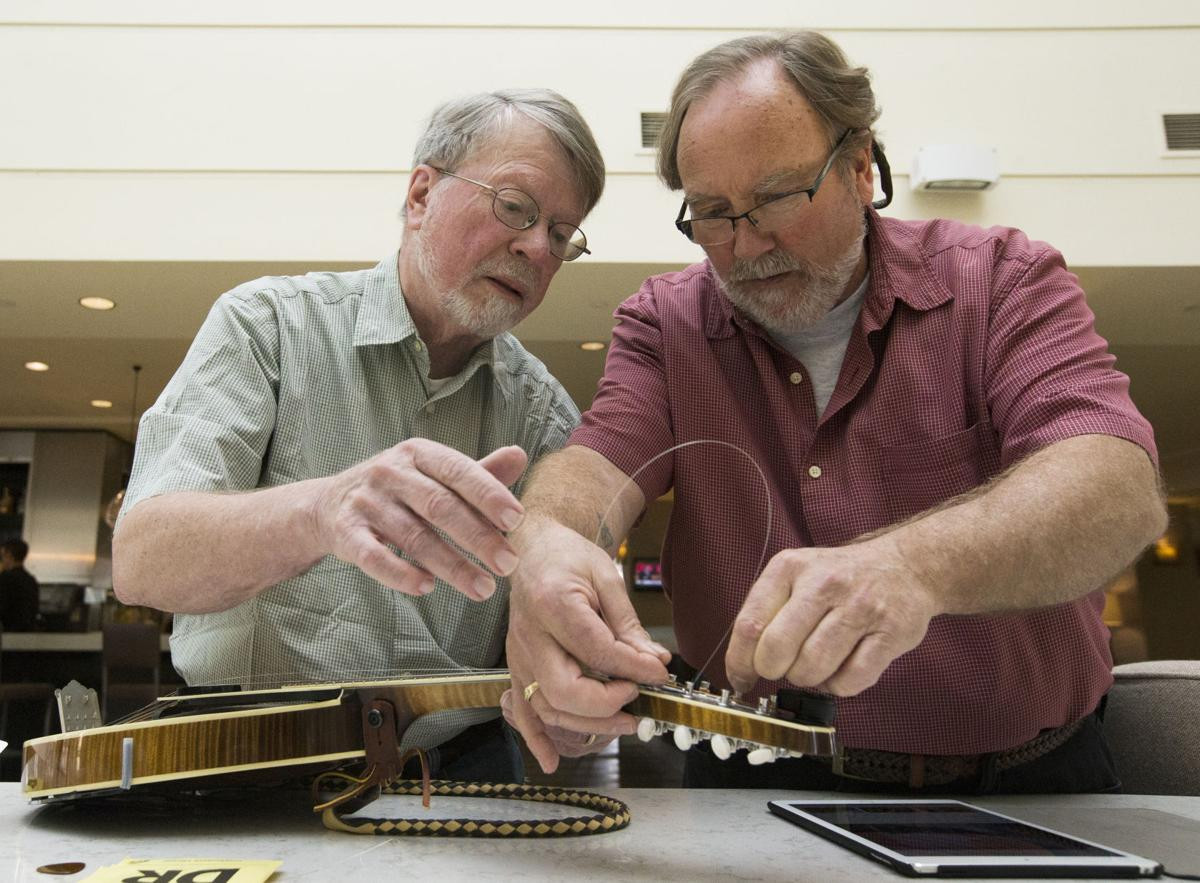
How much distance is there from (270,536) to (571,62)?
16.8ft

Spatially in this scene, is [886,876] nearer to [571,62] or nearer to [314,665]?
[314,665]

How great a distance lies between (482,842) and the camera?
35.6 inches

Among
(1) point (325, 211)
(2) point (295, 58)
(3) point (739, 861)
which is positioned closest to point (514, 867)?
(3) point (739, 861)

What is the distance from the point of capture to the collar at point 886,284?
1.49m

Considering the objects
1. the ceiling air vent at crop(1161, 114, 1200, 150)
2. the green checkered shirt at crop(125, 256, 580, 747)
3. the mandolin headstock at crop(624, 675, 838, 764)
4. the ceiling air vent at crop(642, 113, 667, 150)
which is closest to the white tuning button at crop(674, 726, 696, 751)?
the mandolin headstock at crop(624, 675, 838, 764)

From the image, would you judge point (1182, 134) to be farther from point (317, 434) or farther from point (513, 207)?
point (317, 434)

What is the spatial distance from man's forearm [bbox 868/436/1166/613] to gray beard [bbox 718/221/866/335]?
1.46ft

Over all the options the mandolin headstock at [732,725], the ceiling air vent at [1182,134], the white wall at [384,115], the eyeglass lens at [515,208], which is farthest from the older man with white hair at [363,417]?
the ceiling air vent at [1182,134]

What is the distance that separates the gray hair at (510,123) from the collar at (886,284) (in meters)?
0.26

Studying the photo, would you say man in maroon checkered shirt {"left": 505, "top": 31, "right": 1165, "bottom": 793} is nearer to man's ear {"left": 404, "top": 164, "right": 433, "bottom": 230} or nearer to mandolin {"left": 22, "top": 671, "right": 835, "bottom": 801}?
mandolin {"left": 22, "top": 671, "right": 835, "bottom": 801}

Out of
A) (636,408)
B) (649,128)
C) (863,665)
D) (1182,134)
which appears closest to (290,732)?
(863,665)

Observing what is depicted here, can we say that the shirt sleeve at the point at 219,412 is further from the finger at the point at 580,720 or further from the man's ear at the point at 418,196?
the finger at the point at 580,720

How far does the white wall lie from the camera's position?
17.9 feet

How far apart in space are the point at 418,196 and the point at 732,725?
121 cm
